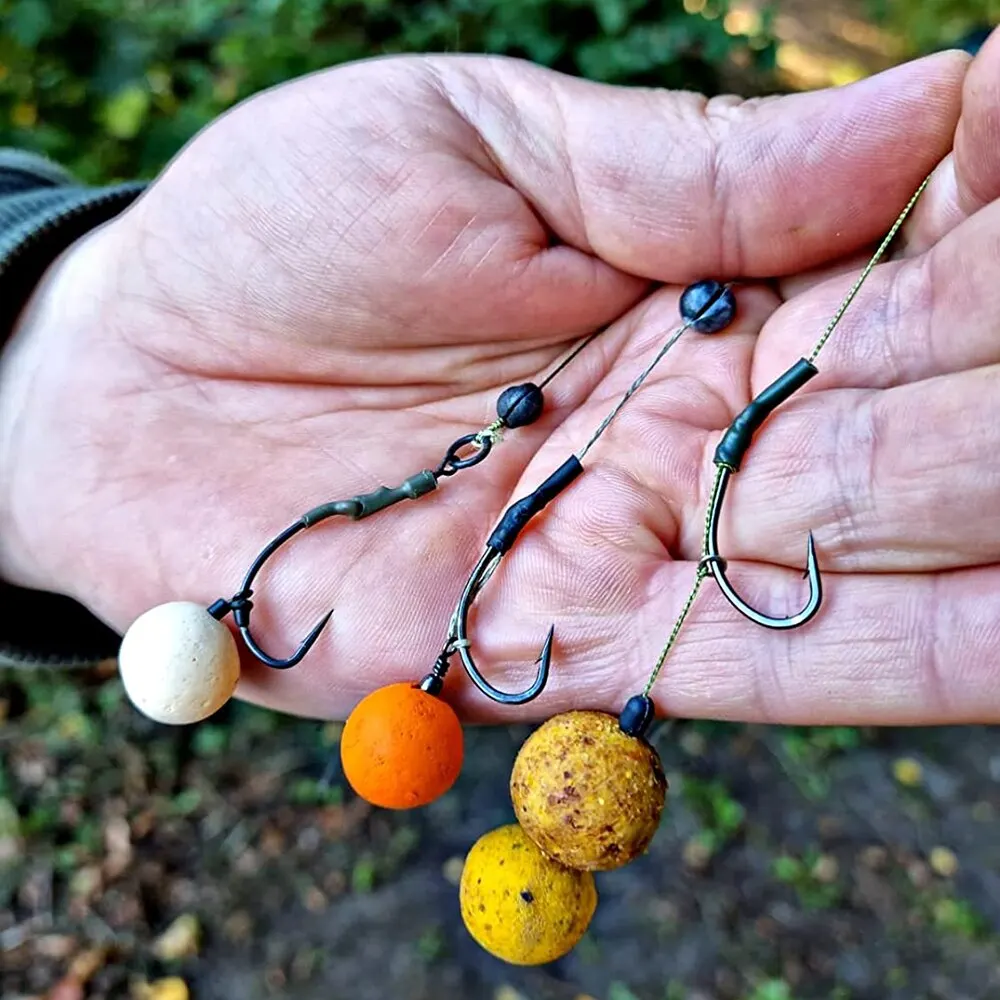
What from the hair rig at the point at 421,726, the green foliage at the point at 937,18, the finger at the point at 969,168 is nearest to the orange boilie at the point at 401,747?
the hair rig at the point at 421,726

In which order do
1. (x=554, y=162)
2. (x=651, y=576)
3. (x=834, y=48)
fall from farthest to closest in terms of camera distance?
1. (x=834, y=48)
2. (x=554, y=162)
3. (x=651, y=576)

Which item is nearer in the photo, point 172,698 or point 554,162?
point 172,698

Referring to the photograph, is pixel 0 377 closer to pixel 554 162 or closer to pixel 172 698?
pixel 172 698

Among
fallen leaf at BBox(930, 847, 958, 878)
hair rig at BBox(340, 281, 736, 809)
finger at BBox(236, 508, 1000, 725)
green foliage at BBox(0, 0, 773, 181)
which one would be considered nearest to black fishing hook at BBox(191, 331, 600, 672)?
finger at BBox(236, 508, 1000, 725)

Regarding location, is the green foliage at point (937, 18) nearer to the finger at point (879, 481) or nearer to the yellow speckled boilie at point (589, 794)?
the finger at point (879, 481)

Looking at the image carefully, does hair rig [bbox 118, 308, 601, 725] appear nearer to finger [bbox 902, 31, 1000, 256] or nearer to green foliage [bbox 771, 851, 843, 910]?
finger [bbox 902, 31, 1000, 256]

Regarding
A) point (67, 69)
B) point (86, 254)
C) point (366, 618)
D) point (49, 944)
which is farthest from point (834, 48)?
point (49, 944)
